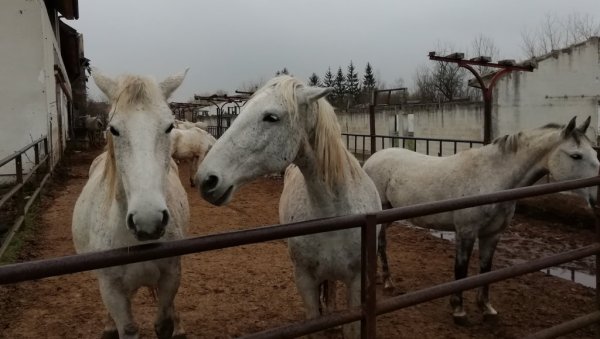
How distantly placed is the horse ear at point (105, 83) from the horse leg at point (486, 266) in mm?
3168

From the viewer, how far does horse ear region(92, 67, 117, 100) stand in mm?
2123

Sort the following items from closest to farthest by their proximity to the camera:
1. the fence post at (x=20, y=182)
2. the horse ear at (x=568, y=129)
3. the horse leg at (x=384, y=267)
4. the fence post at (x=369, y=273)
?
the fence post at (x=369, y=273) → the horse ear at (x=568, y=129) → the horse leg at (x=384, y=267) → the fence post at (x=20, y=182)

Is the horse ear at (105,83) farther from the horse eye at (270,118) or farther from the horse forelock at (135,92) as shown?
the horse eye at (270,118)

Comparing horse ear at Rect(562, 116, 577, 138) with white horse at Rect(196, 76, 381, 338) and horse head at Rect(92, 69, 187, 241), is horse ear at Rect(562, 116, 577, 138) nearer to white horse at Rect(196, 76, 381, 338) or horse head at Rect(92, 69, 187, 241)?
white horse at Rect(196, 76, 381, 338)

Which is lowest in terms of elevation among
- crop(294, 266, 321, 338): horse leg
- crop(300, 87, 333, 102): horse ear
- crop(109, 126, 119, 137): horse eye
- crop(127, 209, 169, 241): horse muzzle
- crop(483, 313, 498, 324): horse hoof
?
crop(483, 313, 498, 324): horse hoof

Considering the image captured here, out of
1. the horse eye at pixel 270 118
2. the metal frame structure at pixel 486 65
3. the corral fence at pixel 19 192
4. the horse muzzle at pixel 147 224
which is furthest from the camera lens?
the metal frame structure at pixel 486 65

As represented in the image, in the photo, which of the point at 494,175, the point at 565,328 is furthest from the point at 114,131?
the point at 494,175

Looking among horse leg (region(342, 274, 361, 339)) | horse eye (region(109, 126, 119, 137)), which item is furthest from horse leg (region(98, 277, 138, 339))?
horse leg (region(342, 274, 361, 339))

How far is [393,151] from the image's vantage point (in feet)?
17.0

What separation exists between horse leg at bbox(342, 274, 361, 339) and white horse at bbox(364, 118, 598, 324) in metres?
1.55

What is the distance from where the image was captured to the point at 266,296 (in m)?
4.28

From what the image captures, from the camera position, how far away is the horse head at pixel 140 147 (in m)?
1.56

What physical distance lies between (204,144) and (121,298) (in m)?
8.57

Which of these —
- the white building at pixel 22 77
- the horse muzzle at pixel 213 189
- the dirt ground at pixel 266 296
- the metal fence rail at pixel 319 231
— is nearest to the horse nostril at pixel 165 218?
the metal fence rail at pixel 319 231
